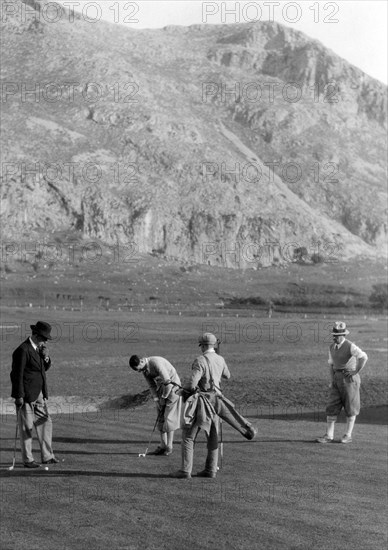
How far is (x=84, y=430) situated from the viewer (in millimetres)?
21812

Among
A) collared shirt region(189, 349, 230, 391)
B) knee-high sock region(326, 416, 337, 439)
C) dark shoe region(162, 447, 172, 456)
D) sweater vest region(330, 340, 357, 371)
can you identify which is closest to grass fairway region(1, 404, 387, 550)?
dark shoe region(162, 447, 172, 456)

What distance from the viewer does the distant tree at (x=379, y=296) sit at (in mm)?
149288

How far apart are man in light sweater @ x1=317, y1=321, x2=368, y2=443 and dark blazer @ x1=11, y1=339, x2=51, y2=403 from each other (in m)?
6.52

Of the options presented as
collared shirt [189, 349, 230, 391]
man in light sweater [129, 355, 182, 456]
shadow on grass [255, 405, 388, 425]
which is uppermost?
collared shirt [189, 349, 230, 391]

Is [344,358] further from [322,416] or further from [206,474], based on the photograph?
[322,416]

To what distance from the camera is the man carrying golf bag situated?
15266mm

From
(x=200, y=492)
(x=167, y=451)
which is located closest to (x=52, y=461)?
(x=167, y=451)

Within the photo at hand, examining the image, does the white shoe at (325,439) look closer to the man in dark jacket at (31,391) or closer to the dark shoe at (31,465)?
the man in dark jacket at (31,391)

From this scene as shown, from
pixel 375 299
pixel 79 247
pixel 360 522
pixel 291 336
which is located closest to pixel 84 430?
pixel 360 522

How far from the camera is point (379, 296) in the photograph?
513 feet

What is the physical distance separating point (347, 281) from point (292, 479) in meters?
171

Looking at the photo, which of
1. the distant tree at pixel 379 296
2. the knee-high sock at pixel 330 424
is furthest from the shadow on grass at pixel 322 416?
the distant tree at pixel 379 296

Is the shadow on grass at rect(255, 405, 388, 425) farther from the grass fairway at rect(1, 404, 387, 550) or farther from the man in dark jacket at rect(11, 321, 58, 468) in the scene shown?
the man in dark jacket at rect(11, 321, 58, 468)

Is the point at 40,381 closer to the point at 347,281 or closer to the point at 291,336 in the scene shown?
the point at 291,336
